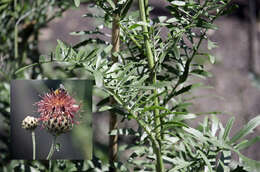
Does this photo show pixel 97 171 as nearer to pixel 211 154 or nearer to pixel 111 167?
pixel 111 167

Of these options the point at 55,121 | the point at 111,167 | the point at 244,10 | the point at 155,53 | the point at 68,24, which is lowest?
the point at 111,167

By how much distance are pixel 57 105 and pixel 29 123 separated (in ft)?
0.20

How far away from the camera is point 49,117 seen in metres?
0.63

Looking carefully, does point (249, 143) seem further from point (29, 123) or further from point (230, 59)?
point (230, 59)

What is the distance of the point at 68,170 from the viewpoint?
2.21 ft

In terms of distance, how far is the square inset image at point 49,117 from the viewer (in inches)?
24.5

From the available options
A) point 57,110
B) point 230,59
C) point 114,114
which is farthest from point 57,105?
point 230,59

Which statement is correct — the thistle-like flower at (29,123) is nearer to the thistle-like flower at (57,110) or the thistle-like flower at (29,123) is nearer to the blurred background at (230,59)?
the thistle-like flower at (57,110)

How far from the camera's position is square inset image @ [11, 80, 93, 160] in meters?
0.62

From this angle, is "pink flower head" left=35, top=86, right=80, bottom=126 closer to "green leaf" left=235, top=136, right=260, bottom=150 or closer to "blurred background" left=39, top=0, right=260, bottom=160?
"green leaf" left=235, top=136, right=260, bottom=150

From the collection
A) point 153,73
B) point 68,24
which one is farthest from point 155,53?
point 68,24

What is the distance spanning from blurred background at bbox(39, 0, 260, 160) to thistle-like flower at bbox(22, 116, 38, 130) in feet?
3.12

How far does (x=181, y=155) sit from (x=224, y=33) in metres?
1.53

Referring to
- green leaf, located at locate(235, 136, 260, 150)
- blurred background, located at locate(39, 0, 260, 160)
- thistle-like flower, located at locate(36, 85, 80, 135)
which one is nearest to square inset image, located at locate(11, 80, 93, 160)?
thistle-like flower, located at locate(36, 85, 80, 135)
